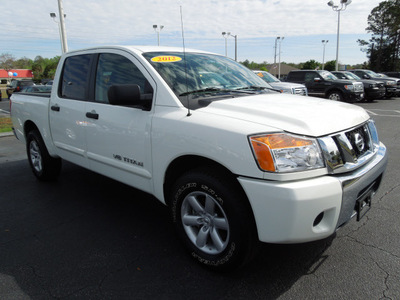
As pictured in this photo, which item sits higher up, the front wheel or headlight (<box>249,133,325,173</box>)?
headlight (<box>249,133,325,173</box>)

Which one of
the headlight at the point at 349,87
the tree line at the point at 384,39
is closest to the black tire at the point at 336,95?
the headlight at the point at 349,87

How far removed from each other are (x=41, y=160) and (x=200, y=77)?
3024mm

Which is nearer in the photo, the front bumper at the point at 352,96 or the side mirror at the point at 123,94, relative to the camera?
the side mirror at the point at 123,94

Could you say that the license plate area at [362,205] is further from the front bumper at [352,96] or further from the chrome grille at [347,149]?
the front bumper at [352,96]

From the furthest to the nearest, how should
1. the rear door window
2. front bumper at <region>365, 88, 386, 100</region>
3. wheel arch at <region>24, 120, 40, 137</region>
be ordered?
front bumper at <region>365, 88, 386, 100</region>
wheel arch at <region>24, 120, 40, 137</region>
the rear door window

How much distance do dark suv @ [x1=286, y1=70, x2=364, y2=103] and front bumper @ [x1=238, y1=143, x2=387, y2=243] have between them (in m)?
14.1

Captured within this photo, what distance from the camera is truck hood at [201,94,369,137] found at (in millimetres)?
2201

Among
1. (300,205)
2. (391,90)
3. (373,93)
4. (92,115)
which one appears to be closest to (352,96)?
(373,93)

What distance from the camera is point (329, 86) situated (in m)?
15.2

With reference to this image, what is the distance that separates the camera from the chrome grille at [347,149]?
84.7 inches

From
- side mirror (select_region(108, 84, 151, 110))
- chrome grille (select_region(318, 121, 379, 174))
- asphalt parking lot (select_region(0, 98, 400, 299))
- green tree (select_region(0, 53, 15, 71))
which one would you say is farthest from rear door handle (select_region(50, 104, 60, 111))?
green tree (select_region(0, 53, 15, 71))

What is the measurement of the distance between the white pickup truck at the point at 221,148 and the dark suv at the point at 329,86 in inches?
504

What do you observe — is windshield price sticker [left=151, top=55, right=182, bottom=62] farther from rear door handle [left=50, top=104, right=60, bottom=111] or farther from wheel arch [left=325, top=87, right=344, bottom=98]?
wheel arch [left=325, top=87, right=344, bottom=98]

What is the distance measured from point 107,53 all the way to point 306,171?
2490mm
